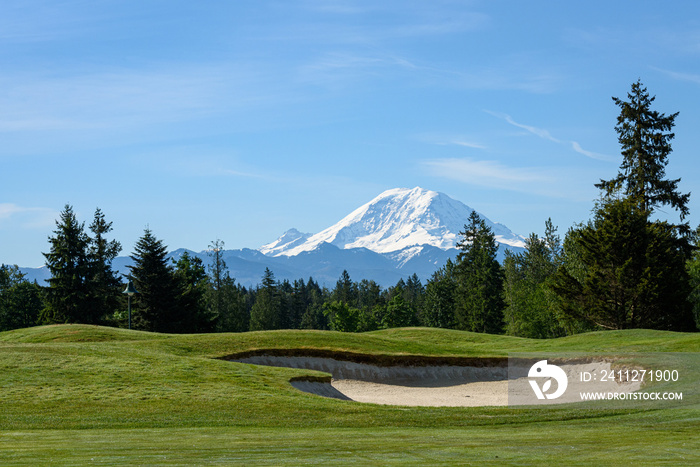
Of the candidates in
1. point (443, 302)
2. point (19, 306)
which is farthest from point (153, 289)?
point (443, 302)

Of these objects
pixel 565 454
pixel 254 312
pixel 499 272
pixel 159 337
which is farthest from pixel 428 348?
pixel 254 312

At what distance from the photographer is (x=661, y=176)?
5141 centimetres

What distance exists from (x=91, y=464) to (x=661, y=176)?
51930mm

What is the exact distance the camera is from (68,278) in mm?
62000

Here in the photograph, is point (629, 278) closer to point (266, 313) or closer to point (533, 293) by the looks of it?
point (533, 293)

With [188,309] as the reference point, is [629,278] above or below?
above

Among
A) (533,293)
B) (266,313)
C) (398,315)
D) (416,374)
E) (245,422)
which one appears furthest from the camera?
(266,313)

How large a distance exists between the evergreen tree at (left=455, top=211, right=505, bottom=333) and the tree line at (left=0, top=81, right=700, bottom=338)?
159 mm

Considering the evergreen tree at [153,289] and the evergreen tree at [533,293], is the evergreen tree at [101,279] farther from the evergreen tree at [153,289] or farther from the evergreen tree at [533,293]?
the evergreen tree at [533,293]

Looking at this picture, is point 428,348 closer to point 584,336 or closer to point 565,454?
point 584,336

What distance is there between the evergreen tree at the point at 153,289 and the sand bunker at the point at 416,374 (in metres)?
35.3

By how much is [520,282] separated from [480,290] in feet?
25.8

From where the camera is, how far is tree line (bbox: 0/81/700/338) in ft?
144

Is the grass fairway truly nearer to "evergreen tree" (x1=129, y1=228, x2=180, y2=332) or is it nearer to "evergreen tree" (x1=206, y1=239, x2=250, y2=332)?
"evergreen tree" (x1=129, y1=228, x2=180, y2=332)
